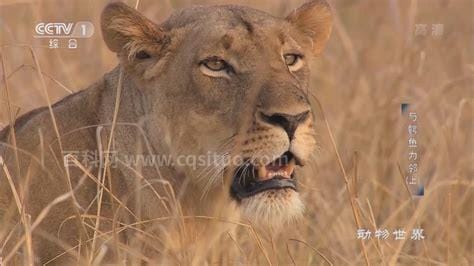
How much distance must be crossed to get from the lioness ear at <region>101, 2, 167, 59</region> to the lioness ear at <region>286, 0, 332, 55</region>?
0.36 m

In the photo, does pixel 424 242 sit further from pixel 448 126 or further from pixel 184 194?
pixel 184 194

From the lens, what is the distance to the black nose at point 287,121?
2.81 metres

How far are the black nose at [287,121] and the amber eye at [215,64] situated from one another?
23cm

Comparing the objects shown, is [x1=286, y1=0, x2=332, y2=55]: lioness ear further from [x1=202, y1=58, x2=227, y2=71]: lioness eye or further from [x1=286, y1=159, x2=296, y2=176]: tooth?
[x1=286, y1=159, x2=296, y2=176]: tooth

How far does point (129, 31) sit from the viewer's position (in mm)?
3045

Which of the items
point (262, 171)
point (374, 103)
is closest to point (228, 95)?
point (262, 171)

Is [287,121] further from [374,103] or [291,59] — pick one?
[374,103]

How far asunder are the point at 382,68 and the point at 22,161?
1520 millimetres

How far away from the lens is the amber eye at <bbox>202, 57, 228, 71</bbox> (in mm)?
2998

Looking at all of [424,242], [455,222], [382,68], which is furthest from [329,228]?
[382,68]

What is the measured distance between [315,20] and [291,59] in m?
0.24

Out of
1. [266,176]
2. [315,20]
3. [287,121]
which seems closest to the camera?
[287,121]

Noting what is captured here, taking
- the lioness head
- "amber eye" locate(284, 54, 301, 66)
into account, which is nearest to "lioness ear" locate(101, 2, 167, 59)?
the lioness head

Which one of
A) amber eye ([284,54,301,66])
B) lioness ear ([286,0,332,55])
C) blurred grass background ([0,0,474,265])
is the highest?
lioness ear ([286,0,332,55])
